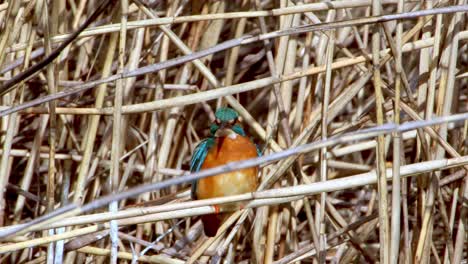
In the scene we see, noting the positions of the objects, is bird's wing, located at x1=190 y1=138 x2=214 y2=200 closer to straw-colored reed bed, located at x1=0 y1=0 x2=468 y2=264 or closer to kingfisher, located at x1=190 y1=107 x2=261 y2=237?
kingfisher, located at x1=190 y1=107 x2=261 y2=237

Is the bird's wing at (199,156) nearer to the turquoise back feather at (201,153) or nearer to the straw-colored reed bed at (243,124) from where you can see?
the turquoise back feather at (201,153)

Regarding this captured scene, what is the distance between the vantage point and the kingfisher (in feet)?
9.95

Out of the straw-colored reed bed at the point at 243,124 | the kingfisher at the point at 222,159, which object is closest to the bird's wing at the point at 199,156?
the kingfisher at the point at 222,159

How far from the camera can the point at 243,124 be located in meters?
3.82

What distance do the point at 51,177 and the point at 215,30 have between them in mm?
1224

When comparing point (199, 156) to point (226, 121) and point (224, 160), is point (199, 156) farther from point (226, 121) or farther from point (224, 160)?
point (226, 121)

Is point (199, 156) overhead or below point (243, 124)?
below

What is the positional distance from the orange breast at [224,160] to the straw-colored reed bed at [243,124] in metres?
0.08

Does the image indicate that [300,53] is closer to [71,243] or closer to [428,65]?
[428,65]

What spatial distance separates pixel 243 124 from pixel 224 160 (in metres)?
0.72

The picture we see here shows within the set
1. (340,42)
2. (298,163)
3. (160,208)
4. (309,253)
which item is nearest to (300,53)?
(340,42)

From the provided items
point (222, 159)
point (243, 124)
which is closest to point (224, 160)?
point (222, 159)

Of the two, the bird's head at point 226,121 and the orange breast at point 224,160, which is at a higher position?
the bird's head at point 226,121

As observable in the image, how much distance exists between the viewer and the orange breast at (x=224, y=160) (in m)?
3.08
